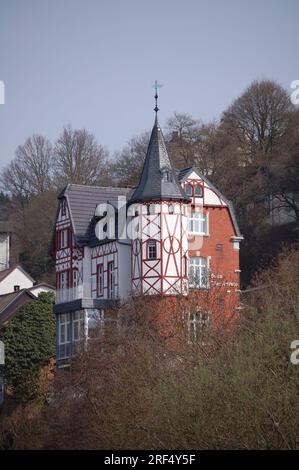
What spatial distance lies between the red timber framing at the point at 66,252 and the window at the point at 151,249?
16.7ft

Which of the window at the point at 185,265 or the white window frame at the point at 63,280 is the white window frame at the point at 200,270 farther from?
the white window frame at the point at 63,280

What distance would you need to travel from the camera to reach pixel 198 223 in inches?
2238

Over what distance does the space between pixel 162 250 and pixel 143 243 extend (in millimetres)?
911

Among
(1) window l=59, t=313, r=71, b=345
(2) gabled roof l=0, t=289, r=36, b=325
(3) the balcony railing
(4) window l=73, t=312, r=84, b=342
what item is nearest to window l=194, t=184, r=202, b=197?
(3) the balcony railing

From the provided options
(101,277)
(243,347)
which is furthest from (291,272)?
(243,347)

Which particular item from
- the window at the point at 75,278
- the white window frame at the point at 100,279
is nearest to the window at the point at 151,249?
the white window frame at the point at 100,279

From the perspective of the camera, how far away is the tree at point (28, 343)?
2143 inches

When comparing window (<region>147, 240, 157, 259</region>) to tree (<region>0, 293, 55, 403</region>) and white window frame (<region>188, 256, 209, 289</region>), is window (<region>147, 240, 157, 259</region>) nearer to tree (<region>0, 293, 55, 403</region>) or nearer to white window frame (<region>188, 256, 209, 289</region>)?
white window frame (<region>188, 256, 209, 289</region>)

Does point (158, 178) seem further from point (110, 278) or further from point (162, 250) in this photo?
point (110, 278)

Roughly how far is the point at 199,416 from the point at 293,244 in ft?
115

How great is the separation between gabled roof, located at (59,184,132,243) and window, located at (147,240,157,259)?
401 cm

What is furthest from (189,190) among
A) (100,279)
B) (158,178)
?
(100,279)

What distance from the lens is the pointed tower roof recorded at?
5316 cm

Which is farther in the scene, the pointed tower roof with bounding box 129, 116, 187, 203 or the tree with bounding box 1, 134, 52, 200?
the tree with bounding box 1, 134, 52, 200
